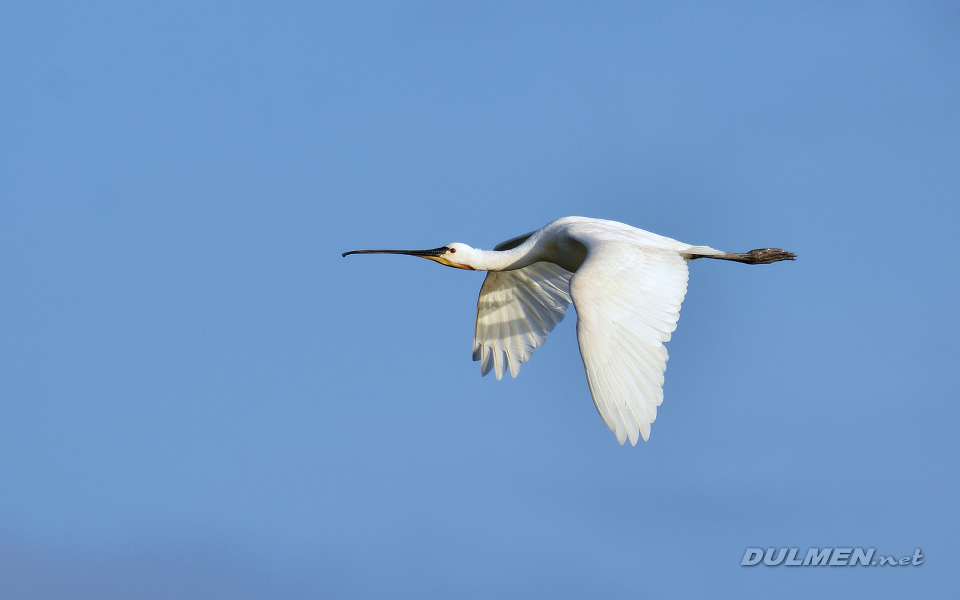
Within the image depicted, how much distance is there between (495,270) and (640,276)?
4.98m

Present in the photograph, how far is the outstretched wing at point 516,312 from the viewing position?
65.7 feet

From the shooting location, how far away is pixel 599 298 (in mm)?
14555

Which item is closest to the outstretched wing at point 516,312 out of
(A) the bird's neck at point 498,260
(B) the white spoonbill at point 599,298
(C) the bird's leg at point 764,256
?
(B) the white spoonbill at point 599,298

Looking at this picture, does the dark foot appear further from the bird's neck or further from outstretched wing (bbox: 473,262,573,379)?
Result: the bird's neck

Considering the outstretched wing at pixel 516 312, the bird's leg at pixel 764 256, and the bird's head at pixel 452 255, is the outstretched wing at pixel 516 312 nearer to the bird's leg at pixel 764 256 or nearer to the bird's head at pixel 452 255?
the bird's head at pixel 452 255

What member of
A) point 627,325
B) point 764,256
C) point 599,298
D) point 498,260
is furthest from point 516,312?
point 627,325

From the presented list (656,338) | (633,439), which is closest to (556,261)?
(656,338)

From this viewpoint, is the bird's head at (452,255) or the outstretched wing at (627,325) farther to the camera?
the bird's head at (452,255)

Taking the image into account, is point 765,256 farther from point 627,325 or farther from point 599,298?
point 627,325

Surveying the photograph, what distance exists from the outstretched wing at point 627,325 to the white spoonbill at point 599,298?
1 cm

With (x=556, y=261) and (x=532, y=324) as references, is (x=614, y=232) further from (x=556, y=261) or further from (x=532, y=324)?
(x=532, y=324)

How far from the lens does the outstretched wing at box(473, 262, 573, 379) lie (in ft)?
65.7

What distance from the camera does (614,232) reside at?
57.0ft

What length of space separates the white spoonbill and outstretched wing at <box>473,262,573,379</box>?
16 millimetres
